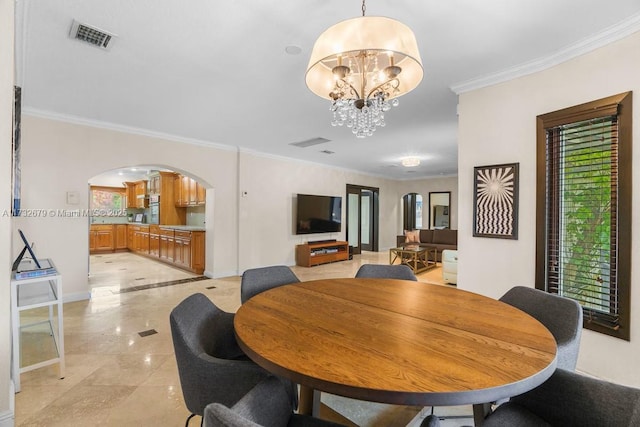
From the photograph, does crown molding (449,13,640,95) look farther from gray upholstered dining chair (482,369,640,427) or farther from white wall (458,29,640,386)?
gray upholstered dining chair (482,369,640,427)

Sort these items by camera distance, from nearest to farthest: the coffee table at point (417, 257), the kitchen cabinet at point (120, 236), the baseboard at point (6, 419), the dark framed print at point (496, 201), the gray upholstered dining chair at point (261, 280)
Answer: the baseboard at point (6, 419) < the gray upholstered dining chair at point (261, 280) < the dark framed print at point (496, 201) < the coffee table at point (417, 257) < the kitchen cabinet at point (120, 236)

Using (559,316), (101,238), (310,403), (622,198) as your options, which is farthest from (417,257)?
(101,238)

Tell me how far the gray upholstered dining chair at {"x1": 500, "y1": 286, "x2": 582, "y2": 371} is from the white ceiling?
1795mm

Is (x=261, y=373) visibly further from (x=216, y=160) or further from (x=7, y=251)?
(x=216, y=160)

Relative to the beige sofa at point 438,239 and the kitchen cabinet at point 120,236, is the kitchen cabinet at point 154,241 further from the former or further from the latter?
the beige sofa at point 438,239

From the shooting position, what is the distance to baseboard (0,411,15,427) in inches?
61.1

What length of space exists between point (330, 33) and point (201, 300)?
1.54 meters

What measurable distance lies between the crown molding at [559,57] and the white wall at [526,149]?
0.04 m

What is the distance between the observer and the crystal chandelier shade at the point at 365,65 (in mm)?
1381

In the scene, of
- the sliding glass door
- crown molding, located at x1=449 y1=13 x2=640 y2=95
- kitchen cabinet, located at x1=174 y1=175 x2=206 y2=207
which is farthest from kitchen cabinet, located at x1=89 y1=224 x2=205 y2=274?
crown molding, located at x1=449 y1=13 x2=640 y2=95

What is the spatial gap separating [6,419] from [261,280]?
1539 millimetres

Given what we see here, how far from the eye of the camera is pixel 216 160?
5391mm

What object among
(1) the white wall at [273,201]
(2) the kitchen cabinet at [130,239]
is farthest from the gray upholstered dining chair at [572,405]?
(2) the kitchen cabinet at [130,239]

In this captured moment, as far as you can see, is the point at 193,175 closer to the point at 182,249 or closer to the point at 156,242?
the point at 182,249
